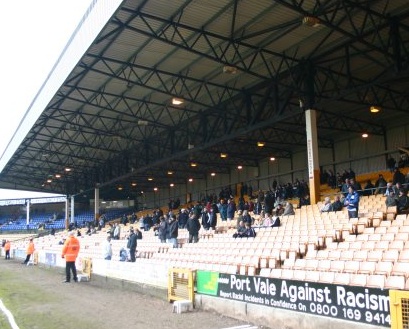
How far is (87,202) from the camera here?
68188mm

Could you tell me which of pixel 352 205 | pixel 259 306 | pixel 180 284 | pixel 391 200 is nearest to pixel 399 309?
pixel 259 306

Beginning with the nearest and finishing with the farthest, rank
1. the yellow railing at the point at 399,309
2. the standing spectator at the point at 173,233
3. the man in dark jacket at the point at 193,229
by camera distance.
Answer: the yellow railing at the point at 399,309
the man in dark jacket at the point at 193,229
the standing spectator at the point at 173,233

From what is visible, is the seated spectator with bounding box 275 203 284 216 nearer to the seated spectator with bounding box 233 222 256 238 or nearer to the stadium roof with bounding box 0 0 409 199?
the seated spectator with bounding box 233 222 256 238

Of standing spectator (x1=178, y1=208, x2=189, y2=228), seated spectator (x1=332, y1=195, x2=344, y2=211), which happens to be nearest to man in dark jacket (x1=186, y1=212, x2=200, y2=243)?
standing spectator (x1=178, y1=208, x2=189, y2=228)

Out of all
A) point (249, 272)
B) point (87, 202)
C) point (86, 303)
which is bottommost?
point (86, 303)

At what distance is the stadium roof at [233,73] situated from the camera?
15.8 meters

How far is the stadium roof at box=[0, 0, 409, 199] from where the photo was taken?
15.8m

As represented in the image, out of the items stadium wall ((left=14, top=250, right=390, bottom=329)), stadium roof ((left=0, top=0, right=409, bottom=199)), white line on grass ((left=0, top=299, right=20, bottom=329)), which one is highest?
stadium roof ((left=0, top=0, right=409, bottom=199))

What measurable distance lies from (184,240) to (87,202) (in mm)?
50100

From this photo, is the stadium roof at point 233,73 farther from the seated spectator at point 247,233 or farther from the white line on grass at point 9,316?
the white line on grass at point 9,316

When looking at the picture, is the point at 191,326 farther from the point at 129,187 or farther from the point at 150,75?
the point at 129,187

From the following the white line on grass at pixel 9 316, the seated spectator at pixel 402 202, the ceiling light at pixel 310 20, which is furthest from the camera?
the ceiling light at pixel 310 20

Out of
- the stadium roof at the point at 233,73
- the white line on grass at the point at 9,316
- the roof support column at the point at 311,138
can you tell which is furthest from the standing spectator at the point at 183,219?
the white line on grass at the point at 9,316

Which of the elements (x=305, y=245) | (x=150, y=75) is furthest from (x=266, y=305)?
(x=150, y=75)
